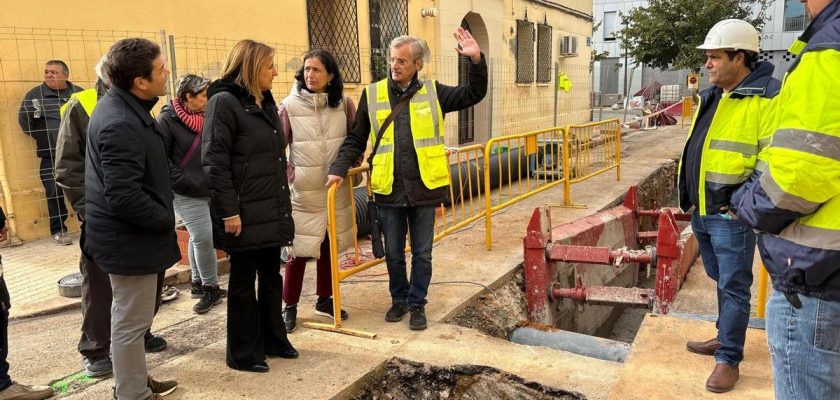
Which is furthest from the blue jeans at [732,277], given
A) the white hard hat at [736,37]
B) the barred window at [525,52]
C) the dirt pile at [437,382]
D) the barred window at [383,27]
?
the barred window at [525,52]

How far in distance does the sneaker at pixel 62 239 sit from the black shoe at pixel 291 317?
334cm

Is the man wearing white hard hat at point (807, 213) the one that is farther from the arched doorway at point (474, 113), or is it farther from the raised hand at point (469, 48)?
the arched doorway at point (474, 113)

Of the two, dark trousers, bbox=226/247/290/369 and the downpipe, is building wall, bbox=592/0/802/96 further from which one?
dark trousers, bbox=226/247/290/369

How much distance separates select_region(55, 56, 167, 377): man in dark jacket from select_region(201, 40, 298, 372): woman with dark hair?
0.50m

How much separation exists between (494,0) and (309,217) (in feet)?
35.4

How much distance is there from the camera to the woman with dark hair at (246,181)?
3098 mm

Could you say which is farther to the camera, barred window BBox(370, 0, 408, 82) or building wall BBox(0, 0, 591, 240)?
barred window BBox(370, 0, 408, 82)

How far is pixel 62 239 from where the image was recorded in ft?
19.7

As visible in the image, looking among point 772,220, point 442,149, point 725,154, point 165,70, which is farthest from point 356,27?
point 772,220

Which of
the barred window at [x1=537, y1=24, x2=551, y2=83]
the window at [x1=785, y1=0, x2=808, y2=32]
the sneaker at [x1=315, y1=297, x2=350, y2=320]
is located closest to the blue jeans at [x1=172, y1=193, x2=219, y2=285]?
the sneaker at [x1=315, y1=297, x2=350, y2=320]

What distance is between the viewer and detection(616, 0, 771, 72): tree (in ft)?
77.3

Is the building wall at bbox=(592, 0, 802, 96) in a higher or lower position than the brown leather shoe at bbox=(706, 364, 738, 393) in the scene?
higher

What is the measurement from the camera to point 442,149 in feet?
12.6

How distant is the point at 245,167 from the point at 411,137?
1.05 meters
